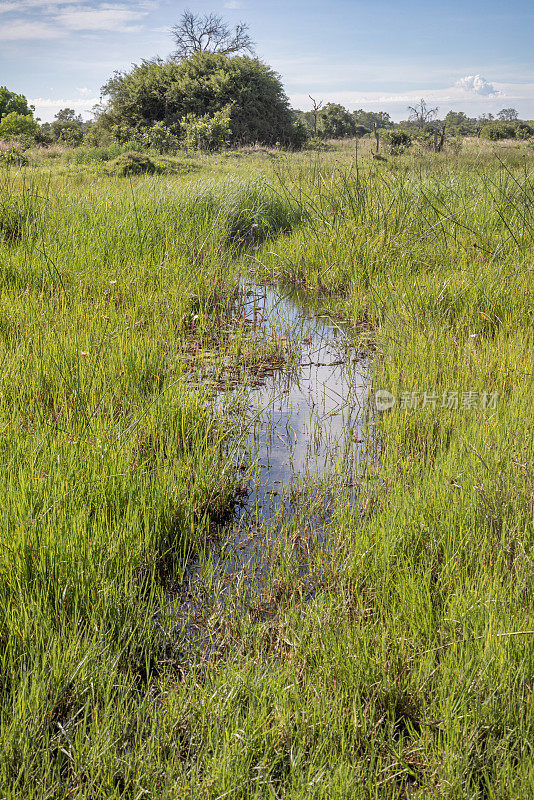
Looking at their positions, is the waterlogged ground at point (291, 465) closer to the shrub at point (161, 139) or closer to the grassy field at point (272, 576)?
the grassy field at point (272, 576)

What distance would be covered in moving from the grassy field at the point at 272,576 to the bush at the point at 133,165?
7430 mm

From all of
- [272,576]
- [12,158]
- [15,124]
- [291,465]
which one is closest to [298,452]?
[291,465]

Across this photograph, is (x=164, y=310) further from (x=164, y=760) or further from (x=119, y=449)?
(x=164, y=760)

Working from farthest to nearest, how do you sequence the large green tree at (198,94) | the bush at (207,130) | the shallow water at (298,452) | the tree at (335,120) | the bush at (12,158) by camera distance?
the tree at (335,120), the large green tree at (198,94), the bush at (207,130), the bush at (12,158), the shallow water at (298,452)

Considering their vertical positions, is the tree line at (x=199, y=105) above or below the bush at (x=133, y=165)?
above

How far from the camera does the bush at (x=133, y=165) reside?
11172mm

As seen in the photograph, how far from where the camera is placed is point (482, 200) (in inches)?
250

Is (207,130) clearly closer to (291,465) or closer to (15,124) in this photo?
(291,465)

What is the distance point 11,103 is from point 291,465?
60.3 m

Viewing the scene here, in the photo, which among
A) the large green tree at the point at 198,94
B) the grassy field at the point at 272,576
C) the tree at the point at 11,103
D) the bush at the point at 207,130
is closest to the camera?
the grassy field at the point at 272,576

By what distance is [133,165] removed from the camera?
1152 cm

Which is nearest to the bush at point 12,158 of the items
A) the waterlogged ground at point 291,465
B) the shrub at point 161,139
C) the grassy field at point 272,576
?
the shrub at point 161,139

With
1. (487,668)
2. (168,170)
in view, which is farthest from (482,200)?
(168,170)

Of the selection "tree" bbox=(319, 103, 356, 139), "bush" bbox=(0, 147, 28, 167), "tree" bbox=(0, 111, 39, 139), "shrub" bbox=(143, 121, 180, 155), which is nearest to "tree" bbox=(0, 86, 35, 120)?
"tree" bbox=(0, 111, 39, 139)
